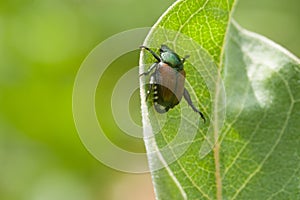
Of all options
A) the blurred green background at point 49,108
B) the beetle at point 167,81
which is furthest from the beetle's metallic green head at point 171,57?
the blurred green background at point 49,108

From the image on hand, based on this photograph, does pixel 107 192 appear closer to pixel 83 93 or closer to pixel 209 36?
pixel 83 93

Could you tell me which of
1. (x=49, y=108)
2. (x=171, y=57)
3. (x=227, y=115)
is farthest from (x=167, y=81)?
(x=49, y=108)

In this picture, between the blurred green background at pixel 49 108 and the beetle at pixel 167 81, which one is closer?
the beetle at pixel 167 81

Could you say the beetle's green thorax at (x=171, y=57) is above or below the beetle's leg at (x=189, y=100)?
above

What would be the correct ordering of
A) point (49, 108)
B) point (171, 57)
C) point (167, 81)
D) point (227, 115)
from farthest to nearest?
point (49, 108) → point (167, 81) → point (171, 57) → point (227, 115)

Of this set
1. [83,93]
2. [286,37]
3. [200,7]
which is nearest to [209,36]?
[200,7]

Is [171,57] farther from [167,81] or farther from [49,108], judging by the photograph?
[49,108]

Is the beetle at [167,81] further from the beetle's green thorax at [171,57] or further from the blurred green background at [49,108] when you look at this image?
the blurred green background at [49,108]

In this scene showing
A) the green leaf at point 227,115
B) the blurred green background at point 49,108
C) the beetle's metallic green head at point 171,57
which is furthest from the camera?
the blurred green background at point 49,108
